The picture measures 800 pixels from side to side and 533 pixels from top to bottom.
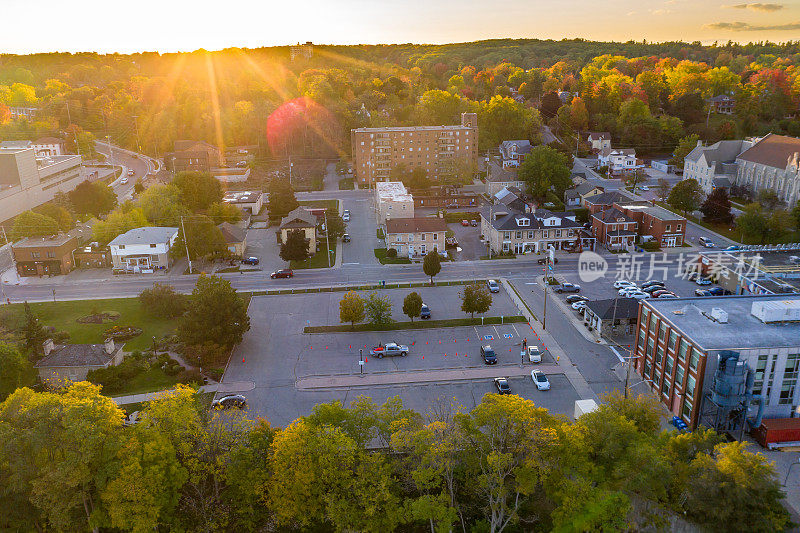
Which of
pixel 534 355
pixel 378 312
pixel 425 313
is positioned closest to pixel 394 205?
pixel 425 313

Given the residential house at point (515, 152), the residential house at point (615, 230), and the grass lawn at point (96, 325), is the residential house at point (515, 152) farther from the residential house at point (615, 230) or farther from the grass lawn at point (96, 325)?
the grass lawn at point (96, 325)

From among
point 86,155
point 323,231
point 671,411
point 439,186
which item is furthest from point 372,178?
point 671,411

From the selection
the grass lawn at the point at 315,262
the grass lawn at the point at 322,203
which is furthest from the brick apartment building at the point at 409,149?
A: the grass lawn at the point at 315,262

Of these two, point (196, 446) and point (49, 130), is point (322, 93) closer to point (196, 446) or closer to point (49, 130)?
point (49, 130)

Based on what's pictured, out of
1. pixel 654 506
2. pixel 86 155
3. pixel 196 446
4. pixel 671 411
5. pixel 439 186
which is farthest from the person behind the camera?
pixel 86 155

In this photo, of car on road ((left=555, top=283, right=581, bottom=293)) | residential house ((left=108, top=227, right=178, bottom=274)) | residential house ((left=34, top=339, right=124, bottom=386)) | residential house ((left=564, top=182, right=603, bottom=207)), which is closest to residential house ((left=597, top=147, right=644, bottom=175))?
residential house ((left=564, top=182, right=603, bottom=207))

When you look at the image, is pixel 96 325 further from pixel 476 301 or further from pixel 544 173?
pixel 544 173
